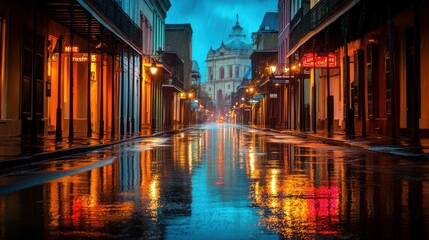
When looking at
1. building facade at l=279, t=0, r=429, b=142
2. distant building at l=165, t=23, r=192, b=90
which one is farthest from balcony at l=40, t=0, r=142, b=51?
distant building at l=165, t=23, r=192, b=90

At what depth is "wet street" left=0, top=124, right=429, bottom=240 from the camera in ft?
17.1

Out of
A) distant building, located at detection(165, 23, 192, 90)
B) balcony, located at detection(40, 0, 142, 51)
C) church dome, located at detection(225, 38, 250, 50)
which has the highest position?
church dome, located at detection(225, 38, 250, 50)

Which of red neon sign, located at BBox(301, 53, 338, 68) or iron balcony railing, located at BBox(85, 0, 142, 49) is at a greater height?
iron balcony railing, located at BBox(85, 0, 142, 49)

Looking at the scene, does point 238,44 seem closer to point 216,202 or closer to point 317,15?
point 317,15

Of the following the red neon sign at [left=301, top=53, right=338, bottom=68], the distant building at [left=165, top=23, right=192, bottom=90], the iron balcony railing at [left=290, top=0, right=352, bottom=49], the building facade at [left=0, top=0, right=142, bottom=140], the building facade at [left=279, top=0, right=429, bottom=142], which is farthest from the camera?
the distant building at [left=165, top=23, right=192, bottom=90]

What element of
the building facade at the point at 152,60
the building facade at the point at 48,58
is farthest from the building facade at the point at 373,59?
the building facade at the point at 152,60

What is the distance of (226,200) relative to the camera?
23.4ft

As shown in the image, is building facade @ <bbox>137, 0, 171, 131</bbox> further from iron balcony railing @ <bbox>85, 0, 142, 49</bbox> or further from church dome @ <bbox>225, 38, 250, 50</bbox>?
church dome @ <bbox>225, 38, 250, 50</bbox>

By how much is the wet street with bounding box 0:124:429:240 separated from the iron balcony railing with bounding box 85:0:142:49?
45.8 ft

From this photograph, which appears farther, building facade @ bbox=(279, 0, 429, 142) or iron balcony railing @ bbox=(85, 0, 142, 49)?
iron balcony railing @ bbox=(85, 0, 142, 49)

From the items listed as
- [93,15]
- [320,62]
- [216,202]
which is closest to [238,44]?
[320,62]

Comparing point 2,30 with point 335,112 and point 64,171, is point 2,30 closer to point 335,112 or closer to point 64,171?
point 64,171

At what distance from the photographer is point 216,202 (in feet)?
22.9

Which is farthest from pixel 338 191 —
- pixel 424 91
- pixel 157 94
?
pixel 157 94
